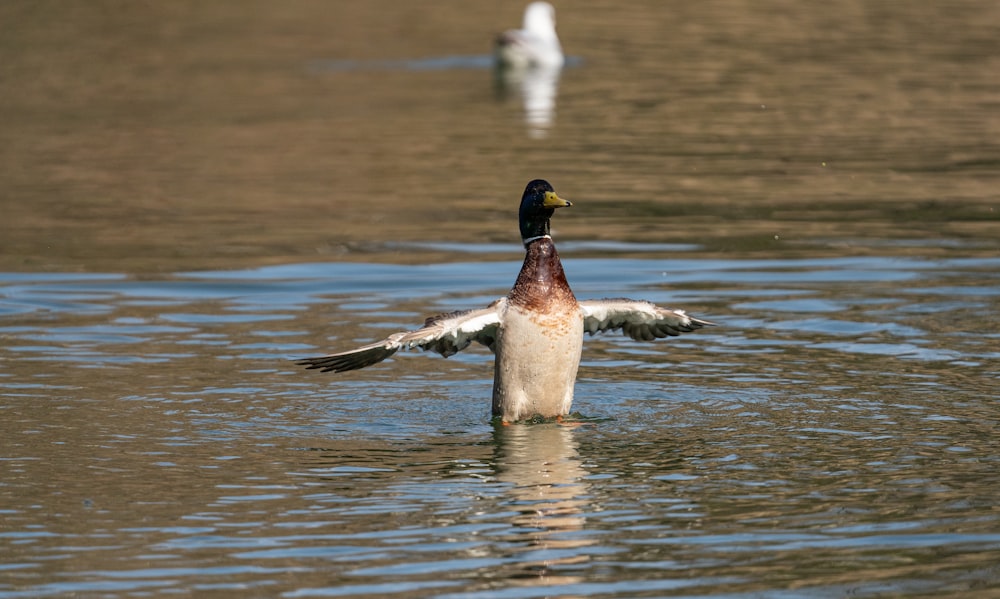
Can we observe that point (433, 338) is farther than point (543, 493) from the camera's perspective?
Yes

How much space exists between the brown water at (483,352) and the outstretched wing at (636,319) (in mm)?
354

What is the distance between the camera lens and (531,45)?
31.6 m

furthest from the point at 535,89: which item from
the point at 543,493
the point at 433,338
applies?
the point at 543,493

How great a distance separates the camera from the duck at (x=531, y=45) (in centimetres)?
3152

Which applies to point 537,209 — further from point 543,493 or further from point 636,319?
point 543,493

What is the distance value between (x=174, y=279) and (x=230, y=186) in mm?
6289

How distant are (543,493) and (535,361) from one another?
1.63m

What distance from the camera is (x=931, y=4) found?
1572 inches

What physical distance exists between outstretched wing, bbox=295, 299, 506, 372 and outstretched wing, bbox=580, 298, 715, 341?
0.64 m

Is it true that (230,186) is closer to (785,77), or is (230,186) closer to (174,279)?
(174,279)

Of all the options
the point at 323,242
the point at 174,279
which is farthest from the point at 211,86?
the point at 174,279

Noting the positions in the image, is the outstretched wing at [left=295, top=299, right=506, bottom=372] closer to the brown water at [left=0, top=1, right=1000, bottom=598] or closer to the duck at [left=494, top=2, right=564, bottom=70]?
the brown water at [left=0, top=1, right=1000, bottom=598]

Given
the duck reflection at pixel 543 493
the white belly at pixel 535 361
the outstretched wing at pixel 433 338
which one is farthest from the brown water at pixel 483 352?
the outstretched wing at pixel 433 338

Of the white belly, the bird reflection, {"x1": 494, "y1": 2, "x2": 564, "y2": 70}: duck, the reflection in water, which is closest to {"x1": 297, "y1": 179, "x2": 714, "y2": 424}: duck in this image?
the white belly
